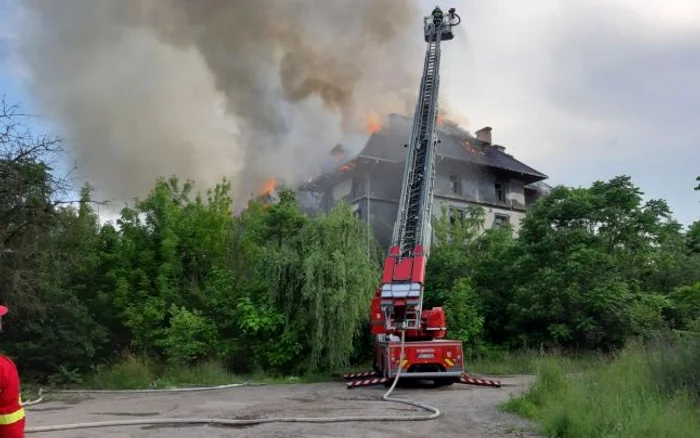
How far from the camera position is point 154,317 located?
58.2 ft

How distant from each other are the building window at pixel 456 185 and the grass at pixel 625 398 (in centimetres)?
2539

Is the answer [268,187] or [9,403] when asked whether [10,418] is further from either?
[268,187]

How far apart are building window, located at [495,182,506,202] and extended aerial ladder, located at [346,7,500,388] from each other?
70.7 ft

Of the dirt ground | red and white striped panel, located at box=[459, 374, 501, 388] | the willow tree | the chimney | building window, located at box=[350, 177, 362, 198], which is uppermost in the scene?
the chimney

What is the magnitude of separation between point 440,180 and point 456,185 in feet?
4.73

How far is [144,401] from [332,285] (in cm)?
603

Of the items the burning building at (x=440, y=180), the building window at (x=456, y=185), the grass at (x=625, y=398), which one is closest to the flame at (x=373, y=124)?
the burning building at (x=440, y=180)

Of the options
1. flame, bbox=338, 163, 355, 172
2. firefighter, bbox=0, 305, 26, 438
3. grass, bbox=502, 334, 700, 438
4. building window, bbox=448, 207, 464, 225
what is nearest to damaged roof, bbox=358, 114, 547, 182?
flame, bbox=338, 163, 355, 172

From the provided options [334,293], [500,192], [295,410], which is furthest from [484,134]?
[295,410]

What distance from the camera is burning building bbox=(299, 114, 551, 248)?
31156 millimetres

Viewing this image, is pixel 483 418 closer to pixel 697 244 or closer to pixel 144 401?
pixel 144 401

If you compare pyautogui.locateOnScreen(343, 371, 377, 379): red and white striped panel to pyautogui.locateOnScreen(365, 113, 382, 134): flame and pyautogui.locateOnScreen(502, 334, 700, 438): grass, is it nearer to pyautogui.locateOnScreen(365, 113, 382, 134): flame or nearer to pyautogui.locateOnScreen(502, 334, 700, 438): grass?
pyautogui.locateOnScreen(502, 334, 700, 438): grass

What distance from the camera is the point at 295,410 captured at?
32.7 feet

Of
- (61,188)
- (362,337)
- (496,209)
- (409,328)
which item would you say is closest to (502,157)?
(496,209)
